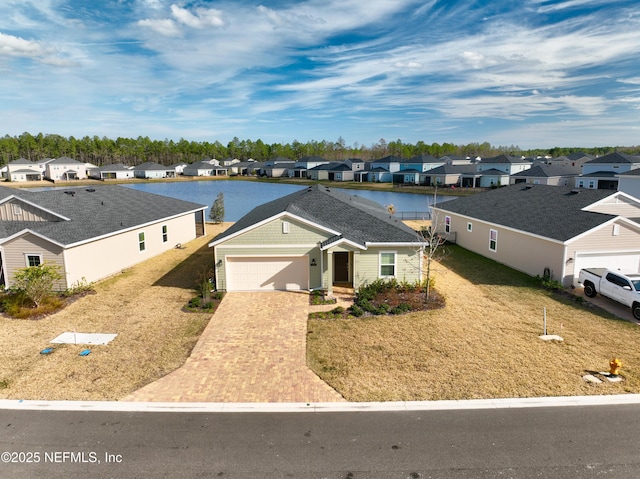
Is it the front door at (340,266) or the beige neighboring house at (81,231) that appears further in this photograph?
the front door at (340,266)

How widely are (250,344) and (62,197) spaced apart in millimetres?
18496

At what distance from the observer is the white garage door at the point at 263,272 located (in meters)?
20.0

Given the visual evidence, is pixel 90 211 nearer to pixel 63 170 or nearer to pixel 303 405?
pixel 303 405

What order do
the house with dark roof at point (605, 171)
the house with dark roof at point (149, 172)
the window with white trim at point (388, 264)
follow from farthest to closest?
the house with dark roof at point (149, 172)
the house with dark roof at point (605, 171)
the window with white trim at point (388, 264)

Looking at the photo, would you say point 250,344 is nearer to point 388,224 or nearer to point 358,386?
point 358,386

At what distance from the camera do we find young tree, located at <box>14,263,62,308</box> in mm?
17250

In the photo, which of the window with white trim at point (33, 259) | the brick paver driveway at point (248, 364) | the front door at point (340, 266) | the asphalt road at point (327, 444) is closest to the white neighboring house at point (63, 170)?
the window with white trim at point (33, 259)

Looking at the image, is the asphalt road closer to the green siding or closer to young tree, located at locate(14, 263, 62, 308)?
young tree, located at locate(14, 263, 62, 308)

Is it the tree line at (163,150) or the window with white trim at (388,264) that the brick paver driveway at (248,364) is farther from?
the tree line at (163,150)

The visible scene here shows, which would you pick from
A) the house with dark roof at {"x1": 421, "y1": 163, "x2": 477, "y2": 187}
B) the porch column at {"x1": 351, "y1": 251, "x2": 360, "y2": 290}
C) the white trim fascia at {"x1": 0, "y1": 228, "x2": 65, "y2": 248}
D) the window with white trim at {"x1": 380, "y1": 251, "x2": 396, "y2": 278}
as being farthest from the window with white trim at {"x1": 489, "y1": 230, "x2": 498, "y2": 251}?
the house with dark roof at {"x1": 421, "y1": 163, "x2": 477, "y2": 187}

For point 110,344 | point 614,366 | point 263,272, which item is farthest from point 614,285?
point 110,344

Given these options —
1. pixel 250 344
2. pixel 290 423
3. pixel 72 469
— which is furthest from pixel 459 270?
pixel 72 469

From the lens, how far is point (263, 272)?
20.1m

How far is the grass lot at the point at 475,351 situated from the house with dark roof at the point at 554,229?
122 inches
